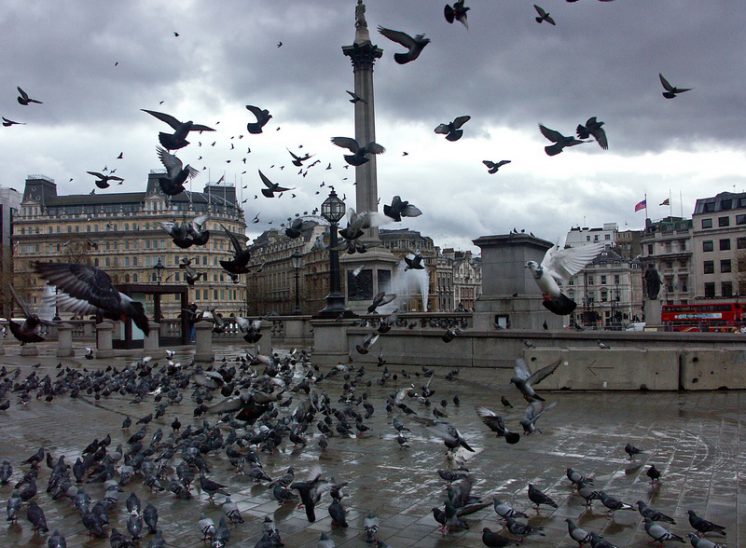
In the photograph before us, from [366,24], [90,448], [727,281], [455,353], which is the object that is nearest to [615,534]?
[90,448]

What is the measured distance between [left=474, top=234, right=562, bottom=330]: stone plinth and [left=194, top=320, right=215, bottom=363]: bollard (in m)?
10.6

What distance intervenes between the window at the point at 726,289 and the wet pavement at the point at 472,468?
87.8m

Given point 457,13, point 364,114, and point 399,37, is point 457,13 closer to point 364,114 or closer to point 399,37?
point 399,37

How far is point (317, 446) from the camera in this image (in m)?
10.4

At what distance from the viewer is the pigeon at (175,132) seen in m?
11.0

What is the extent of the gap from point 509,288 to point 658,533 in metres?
17.9

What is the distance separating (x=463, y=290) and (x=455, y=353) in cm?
10720

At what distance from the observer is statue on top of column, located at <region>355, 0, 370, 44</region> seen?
171 ft

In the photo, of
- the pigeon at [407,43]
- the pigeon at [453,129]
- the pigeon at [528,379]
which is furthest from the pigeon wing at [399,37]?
the pigeon at [528,379]

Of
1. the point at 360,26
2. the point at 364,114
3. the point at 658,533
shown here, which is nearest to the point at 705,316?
the point at 364,114

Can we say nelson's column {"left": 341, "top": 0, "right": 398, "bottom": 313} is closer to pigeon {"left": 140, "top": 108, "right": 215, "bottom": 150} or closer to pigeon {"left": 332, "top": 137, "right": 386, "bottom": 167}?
pigeon {"left": 332, "top": 137, "right": 386, "bottom": 167}

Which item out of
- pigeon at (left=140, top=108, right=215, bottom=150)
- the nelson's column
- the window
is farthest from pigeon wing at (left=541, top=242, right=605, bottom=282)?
the window

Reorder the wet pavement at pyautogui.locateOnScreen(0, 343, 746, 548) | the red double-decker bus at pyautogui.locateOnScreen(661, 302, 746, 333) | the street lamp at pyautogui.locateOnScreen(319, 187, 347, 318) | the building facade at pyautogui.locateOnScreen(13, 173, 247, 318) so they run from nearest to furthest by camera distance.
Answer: the wet pavement at pyautogui.locateOnScreen(0, 343, 746, 548) < the street lamp at pyautogui.locateOnScreen(319, 187, 347, 318) < the red double-decker bus at pyautogui.locateOnScreen(661, 302, 746, 333) < the building facade at pyautogui.locateOnScreen(13, 173, 247, 318)

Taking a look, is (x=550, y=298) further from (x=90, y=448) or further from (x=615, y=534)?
(x=90, y=448)
